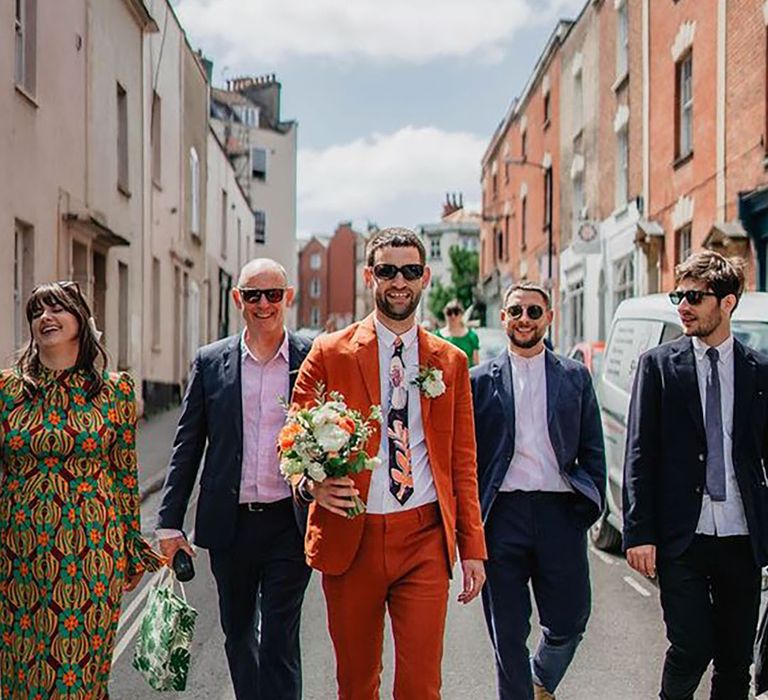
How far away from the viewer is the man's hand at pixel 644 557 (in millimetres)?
4188

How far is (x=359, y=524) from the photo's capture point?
3.75m

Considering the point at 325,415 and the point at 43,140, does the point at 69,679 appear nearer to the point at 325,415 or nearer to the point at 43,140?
the point at 325,415

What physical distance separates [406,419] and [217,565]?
117cm

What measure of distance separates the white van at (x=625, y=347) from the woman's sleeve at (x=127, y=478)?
13.3 ft

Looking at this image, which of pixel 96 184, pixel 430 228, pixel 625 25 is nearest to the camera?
pixel 96 184

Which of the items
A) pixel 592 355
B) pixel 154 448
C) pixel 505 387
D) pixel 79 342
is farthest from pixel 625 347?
pixel 154 448

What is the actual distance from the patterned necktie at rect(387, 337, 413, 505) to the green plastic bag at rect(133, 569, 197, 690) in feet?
3.49

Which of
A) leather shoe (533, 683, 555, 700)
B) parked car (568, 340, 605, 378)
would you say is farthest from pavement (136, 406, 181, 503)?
leather shoe (533, 683, 555, 700)

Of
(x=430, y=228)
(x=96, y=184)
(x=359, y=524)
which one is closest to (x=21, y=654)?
(x=359, y=524)

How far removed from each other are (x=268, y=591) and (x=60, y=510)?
41.2 inches

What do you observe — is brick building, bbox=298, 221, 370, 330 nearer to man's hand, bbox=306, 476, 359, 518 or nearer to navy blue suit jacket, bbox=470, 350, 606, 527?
navy blue suit jacket, bbox=470, 350, 606, 527

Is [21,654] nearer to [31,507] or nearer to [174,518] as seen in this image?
[31,507]

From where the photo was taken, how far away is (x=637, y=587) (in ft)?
25.7

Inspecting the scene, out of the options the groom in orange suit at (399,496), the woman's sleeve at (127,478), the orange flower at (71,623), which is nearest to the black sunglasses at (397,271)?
the groom in orange suit at (399,496)
